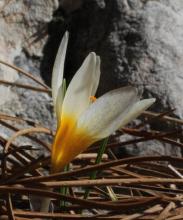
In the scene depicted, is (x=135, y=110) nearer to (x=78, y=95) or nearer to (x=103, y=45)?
(x=78, y=95)

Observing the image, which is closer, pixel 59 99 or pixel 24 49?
pixel 59 99

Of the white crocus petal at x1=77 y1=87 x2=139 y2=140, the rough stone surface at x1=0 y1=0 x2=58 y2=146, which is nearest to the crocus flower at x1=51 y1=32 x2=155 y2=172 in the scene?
the white crocus petal at x1=77 y1=87 x2=139 y2=140

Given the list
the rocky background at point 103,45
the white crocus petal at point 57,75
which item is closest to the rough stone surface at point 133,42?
the rocky background at point 103,45

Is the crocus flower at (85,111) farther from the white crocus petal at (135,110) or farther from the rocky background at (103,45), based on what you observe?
the rocky background at (103,45)

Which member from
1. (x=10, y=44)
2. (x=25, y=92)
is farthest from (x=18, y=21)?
(x=25, y=92)

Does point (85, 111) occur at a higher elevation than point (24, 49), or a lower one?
higher

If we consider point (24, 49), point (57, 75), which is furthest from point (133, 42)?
point (57, 75)

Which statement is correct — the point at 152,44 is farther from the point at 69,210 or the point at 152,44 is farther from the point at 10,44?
→ the point at 69,210
